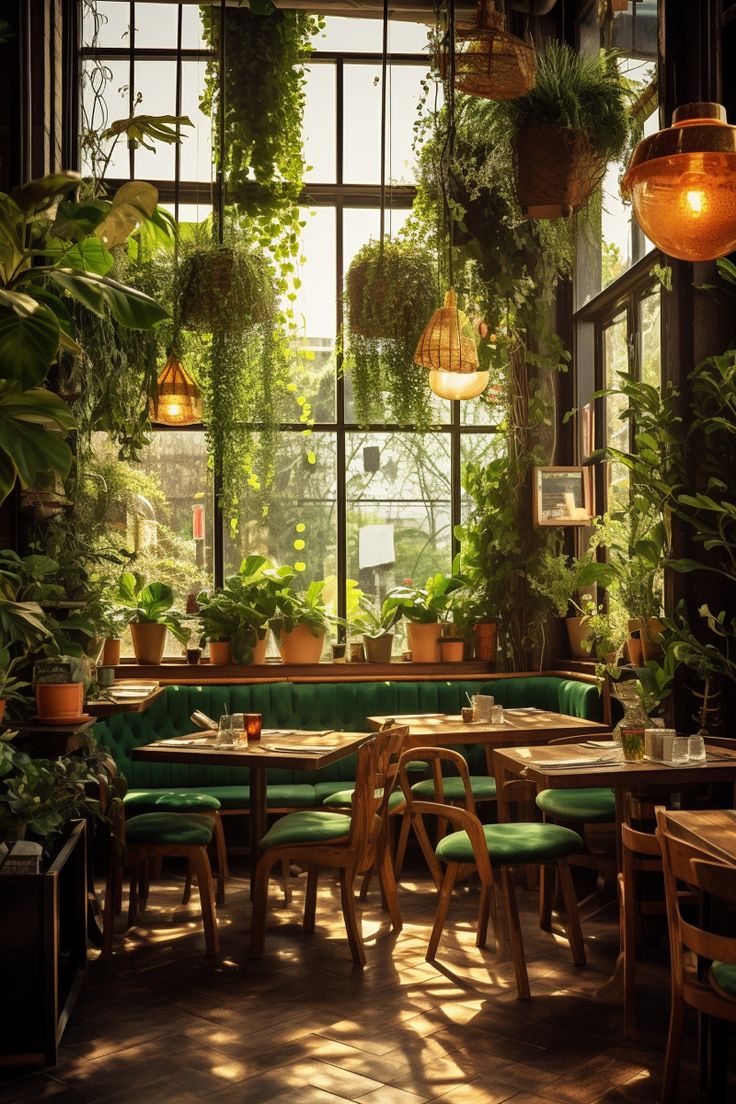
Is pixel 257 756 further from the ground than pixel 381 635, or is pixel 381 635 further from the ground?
pixel 381 635

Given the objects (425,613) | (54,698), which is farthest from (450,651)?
(54,698)

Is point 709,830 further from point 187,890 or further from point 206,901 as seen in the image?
point 187,890

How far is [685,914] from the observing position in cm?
434

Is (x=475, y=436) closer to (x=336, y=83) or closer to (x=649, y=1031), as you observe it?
(x=336, y=83)

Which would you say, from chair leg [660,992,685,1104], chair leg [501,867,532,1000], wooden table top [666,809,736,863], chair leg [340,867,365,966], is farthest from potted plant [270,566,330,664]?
chair leg [660,992,685,1104]

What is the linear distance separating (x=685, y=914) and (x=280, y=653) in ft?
11.6

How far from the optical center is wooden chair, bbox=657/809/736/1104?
2723 mm

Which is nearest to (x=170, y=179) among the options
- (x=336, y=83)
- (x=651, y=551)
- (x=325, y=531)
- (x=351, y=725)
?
(x=336, y=83)

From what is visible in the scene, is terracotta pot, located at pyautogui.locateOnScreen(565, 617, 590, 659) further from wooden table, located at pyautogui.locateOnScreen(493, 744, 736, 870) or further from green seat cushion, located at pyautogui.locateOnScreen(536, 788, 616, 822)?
wooden table, located at pyautogui.locateOnScreen(493, 744, 736, 870)

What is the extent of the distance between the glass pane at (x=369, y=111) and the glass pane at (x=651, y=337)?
2.30 meters

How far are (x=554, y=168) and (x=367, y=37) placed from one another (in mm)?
2874

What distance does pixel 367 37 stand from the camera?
7887 millimetres

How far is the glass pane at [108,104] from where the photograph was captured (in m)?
7.35

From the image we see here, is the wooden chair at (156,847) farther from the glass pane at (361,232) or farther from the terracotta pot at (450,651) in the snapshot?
the glass pane at (361,232)
